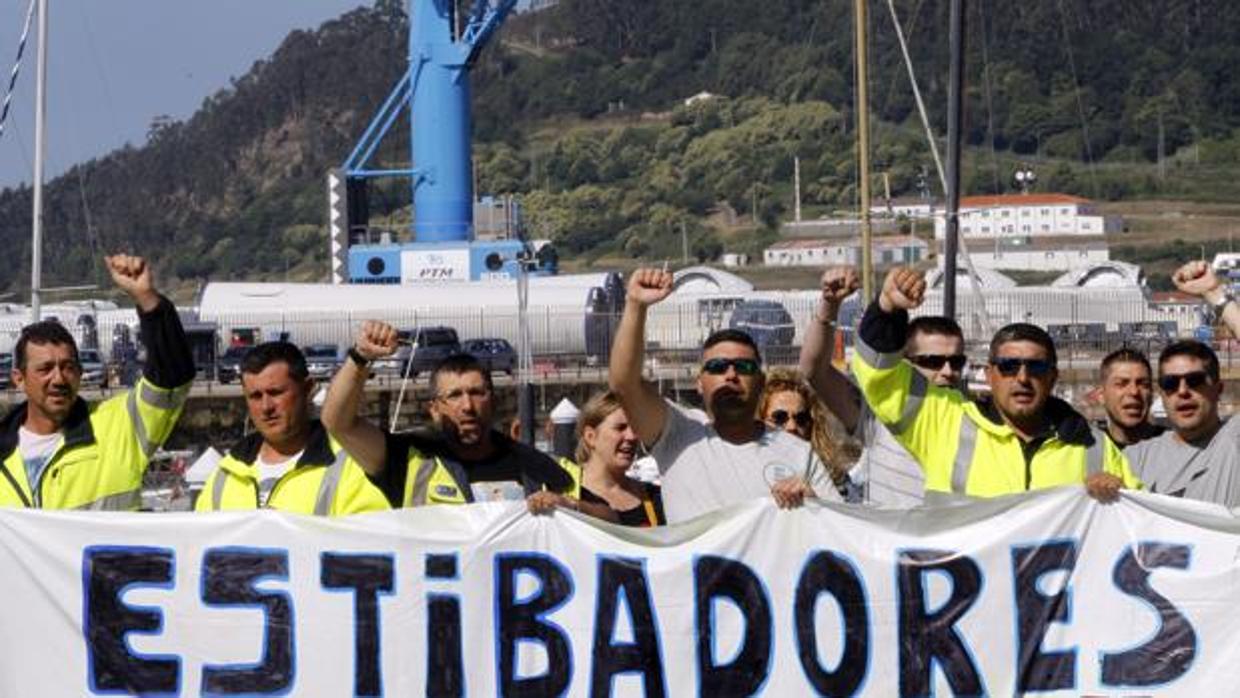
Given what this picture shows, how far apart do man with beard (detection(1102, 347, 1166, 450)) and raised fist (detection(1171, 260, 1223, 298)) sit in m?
0.45

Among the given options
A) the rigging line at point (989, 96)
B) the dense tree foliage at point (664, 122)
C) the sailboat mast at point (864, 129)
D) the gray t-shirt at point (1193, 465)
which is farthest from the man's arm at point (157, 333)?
the dense tree foliage at point (664, 122)

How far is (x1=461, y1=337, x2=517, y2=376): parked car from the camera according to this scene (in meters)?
46.8

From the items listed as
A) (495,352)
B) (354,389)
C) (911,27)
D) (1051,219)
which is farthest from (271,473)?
(1051,219)

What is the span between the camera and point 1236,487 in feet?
25.6

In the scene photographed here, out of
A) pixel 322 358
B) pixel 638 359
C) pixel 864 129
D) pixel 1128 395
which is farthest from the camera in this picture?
pixel 322 358

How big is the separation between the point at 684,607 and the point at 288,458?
1353 millimetres

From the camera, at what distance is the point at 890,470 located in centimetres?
820

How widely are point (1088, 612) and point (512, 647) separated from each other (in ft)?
5.77

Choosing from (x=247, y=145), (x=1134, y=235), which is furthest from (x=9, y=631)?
(x=247, y=145)

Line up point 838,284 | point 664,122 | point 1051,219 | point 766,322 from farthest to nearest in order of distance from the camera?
point 664,122 → point 1051,219 → point 766,322 → point 838,284

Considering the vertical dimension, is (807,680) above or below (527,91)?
below

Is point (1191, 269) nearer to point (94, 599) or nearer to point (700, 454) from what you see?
point (700, 454)

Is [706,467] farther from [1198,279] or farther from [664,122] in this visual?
[664,122]

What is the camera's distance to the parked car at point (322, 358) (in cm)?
4459
